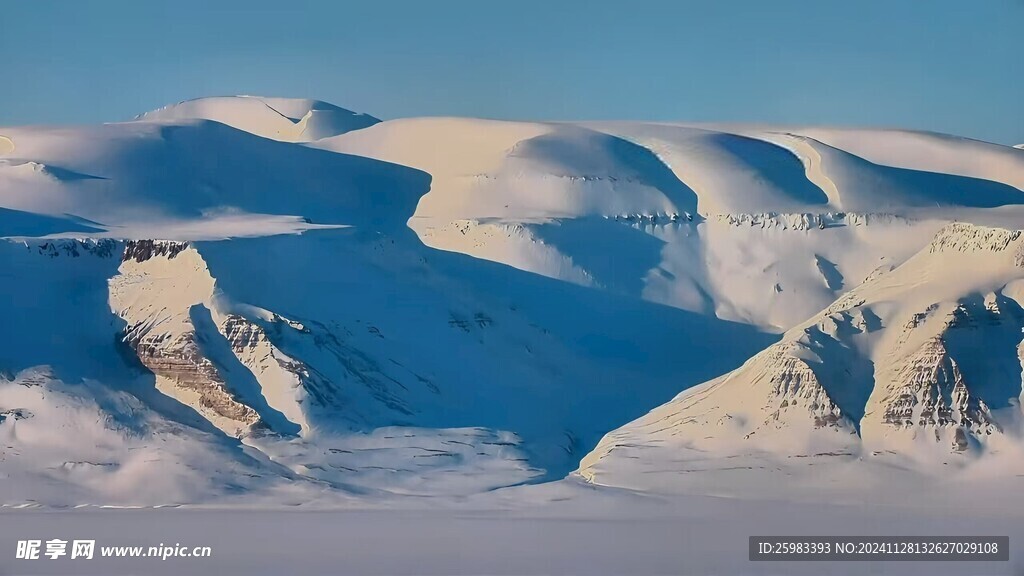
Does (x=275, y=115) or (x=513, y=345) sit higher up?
(x=275, y=115)

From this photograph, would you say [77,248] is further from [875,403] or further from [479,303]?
[875,403]

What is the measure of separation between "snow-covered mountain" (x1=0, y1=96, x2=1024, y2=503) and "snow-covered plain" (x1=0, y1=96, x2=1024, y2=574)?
2.8 inches

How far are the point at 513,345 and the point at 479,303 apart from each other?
4.96ft

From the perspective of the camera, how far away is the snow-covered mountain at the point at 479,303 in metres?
33.1

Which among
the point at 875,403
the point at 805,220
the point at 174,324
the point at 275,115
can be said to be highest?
the point at 275,115

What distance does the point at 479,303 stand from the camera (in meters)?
38.5

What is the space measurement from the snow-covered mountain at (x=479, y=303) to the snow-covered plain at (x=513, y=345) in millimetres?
71

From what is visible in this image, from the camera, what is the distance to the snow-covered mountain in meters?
33.1

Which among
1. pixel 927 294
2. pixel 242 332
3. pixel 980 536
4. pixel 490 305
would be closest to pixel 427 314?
pixel 490 305

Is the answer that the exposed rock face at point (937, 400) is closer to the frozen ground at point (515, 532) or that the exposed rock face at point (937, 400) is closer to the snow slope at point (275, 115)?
the frozen ground at point (515, 532)

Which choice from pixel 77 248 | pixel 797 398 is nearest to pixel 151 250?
pixel 77 248

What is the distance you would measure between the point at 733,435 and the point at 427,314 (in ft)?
25.3

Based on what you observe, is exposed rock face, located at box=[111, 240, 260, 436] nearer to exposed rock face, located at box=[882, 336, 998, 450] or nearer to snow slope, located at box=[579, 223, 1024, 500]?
snow slope, located at box=[579, 223, 1024, 500]

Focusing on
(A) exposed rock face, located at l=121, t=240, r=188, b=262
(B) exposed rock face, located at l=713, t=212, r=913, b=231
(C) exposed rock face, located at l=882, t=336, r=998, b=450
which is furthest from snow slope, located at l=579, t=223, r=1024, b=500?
(A) exposed rock face, located at l=121, t=240, r=188, b=262
